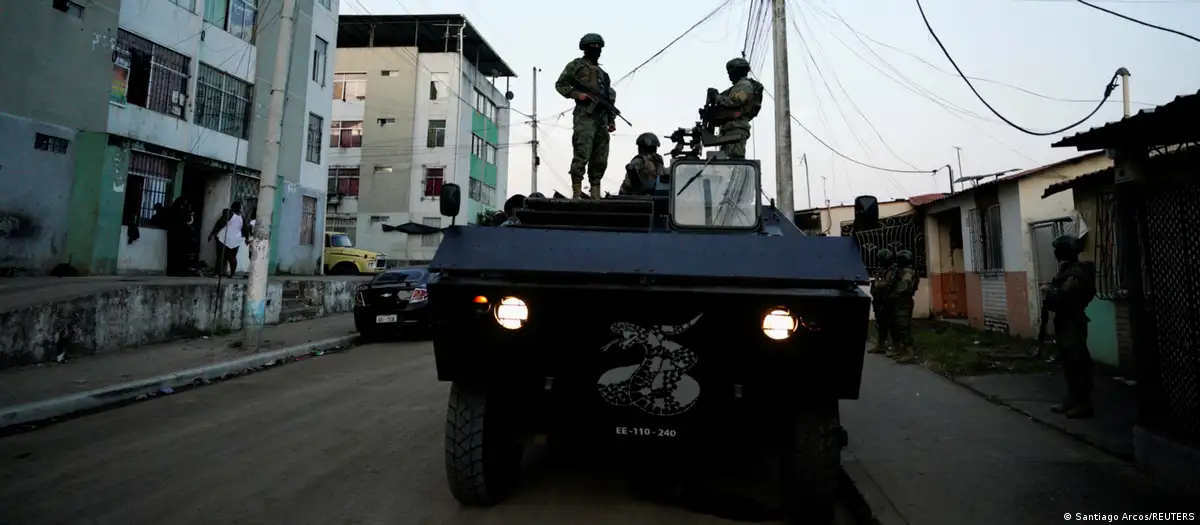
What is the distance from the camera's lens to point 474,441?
11.4 feet

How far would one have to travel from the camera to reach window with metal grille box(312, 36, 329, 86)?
68.4 feet

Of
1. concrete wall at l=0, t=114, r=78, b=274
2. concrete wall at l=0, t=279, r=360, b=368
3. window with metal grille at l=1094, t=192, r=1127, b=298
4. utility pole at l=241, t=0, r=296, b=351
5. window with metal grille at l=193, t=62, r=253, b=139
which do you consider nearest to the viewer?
concrete wall at l=0, t=279, r=360, b=368

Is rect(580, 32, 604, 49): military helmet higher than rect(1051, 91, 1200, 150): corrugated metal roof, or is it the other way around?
rect(580, 32, 604, 49): military helmet

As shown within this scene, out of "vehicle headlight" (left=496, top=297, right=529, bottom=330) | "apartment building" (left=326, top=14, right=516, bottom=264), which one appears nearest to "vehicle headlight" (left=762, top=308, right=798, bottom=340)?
"vehicle headlight" (left=496, top=297, right=529, bottom=330)

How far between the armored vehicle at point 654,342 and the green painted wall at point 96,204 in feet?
43.1

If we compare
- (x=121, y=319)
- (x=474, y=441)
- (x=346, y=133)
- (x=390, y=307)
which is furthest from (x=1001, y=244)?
(x=346, y=133)

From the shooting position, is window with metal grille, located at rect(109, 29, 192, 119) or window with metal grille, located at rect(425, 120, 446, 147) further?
window with metal grille, located at rect(425, 120, 446, 147)

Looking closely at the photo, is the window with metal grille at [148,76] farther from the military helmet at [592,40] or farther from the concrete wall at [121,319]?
the military helmet at [592,40]

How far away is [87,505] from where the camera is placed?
364cm

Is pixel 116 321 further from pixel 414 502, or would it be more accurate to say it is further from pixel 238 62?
pixel 238 62

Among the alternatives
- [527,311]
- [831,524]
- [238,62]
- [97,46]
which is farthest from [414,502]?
[238,62]

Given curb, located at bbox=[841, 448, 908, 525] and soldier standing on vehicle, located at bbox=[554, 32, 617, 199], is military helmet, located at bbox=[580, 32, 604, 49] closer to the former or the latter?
soldier standing on vehicle, located at bbox=[554, 32, 617, 199]

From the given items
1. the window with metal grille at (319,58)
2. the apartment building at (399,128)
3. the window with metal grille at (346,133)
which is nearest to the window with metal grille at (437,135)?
the apartment building at (399,128)

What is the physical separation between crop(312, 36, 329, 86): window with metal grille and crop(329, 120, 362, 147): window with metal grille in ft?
45.2
